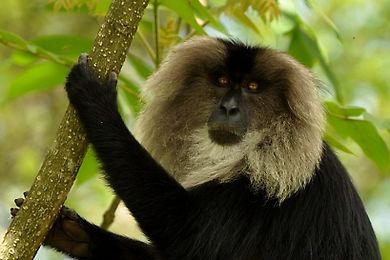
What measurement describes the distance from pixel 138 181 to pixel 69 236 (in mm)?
572

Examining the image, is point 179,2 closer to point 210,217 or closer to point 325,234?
point 210,217

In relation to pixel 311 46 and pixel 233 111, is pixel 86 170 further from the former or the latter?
pixel 311 46

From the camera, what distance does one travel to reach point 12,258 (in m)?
3.65

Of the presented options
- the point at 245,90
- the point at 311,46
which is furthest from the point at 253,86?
the point at 311,46

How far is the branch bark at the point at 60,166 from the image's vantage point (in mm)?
3684

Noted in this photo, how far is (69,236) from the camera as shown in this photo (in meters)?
4.67

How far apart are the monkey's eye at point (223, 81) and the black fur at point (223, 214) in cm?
60

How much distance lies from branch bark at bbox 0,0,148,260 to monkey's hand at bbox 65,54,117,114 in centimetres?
24

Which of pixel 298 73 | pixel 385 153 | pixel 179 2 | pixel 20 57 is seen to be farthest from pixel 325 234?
pixel 20 57

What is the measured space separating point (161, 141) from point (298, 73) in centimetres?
85

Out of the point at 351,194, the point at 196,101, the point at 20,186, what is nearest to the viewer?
the point at 351,194

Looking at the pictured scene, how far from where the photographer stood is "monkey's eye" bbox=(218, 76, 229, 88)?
191 inches

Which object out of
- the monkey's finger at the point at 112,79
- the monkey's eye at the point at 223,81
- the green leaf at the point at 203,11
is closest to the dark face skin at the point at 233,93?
the monkey's eye at the point at 223,81

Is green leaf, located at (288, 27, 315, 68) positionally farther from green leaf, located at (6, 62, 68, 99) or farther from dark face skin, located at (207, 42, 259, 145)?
green leaf, located at (6, 62, 68, 99)
